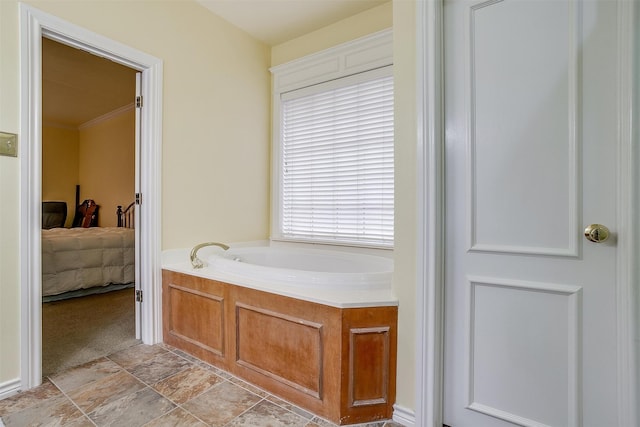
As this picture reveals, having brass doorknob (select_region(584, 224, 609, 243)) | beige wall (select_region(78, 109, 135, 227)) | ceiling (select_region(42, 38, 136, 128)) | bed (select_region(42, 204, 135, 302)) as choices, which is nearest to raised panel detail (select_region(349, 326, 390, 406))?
brass doorknob (select_region(584, 224, 609, 243))

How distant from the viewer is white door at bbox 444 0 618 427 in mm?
1152

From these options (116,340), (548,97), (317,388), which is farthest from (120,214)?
(548,97)

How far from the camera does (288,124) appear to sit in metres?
3.15

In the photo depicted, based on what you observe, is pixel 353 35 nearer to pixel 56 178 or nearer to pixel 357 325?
pixel 357 325

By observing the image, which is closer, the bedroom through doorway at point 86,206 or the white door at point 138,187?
the white door at point 138,187

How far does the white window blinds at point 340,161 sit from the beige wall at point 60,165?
543cm

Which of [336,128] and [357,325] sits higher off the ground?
[336,128]

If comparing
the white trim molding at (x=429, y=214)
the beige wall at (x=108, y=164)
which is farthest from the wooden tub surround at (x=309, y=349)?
the beige wall at (x=108, y=164)

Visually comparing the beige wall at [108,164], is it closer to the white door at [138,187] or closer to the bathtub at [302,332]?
the white door at [138,187]

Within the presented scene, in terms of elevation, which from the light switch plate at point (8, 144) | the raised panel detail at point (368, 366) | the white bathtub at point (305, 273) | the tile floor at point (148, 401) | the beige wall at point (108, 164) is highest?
the beige wall at point (108, 164)

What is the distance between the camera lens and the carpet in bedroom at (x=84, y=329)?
2.07 m

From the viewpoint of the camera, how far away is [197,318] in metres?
2.07

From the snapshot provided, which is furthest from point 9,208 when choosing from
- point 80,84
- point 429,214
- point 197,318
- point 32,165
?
point 80,84

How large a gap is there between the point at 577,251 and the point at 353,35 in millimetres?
2323
